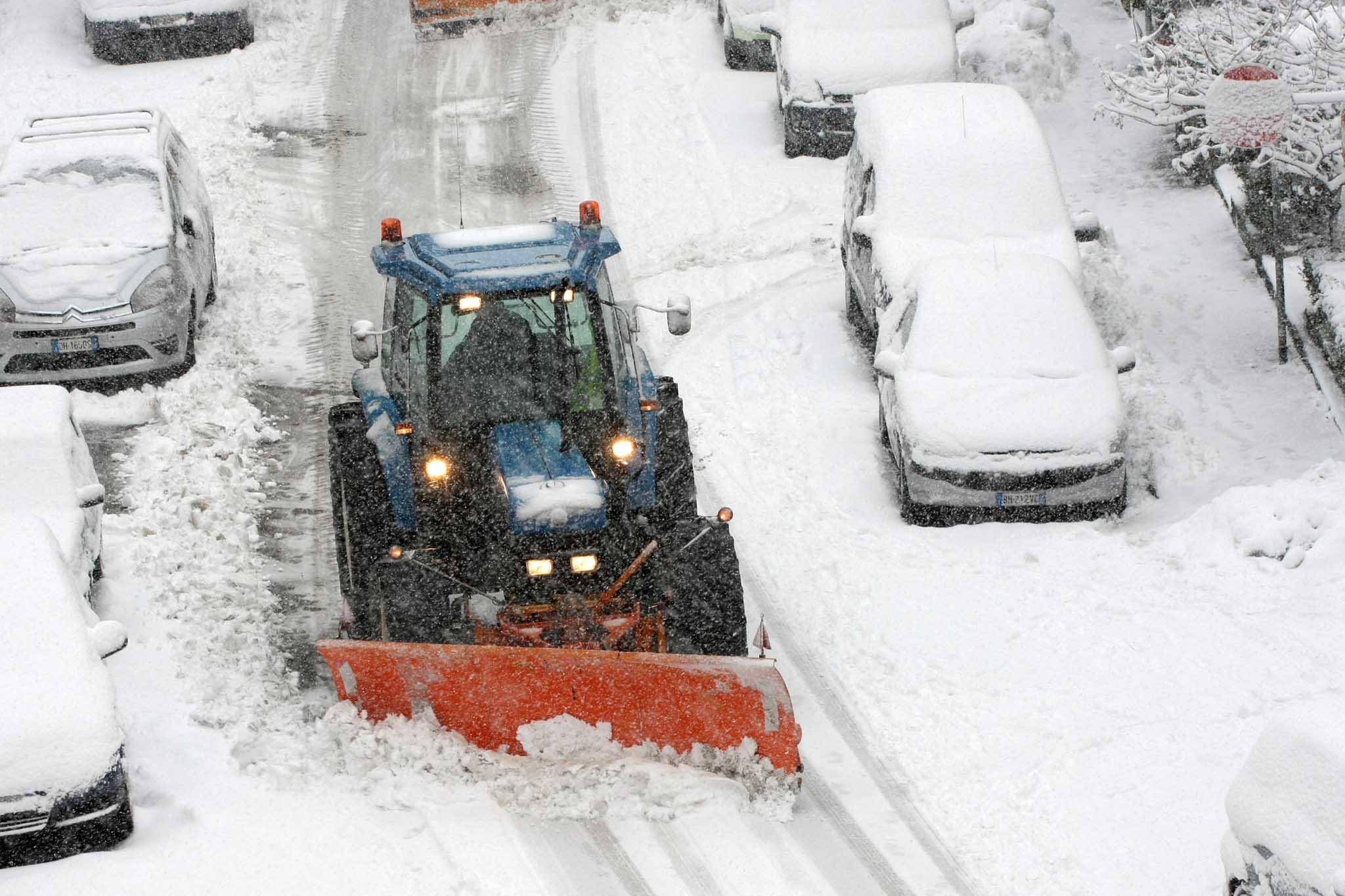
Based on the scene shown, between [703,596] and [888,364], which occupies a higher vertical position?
[888,364]

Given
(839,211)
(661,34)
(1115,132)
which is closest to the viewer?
(839,211)

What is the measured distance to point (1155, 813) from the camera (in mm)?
7574

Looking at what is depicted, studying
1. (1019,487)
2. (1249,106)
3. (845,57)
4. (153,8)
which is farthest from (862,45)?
(153,8)

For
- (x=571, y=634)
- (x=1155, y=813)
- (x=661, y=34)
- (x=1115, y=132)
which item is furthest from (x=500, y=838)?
(x=661, y=34)

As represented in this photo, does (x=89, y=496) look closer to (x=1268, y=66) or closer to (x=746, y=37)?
(x=1268, y=66)

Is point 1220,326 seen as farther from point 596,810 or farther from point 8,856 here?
point 8,856

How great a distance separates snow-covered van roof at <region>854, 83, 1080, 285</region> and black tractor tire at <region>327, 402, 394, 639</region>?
5.12 m

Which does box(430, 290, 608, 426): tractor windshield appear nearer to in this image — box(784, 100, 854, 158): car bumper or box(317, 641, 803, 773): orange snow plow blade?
box(317, 641, 803, 773): orange snow plow blade

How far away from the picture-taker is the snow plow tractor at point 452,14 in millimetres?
20109

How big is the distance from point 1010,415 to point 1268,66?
4465mm

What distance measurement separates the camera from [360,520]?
8672 mm

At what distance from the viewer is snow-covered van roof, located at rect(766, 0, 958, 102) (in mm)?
17156

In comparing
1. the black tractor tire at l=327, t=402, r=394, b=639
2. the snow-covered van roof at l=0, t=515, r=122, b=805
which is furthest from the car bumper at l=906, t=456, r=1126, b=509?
the snow-covered van roof at l=0, t=515, r=122, b=805

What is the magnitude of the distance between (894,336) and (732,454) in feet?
4.69
